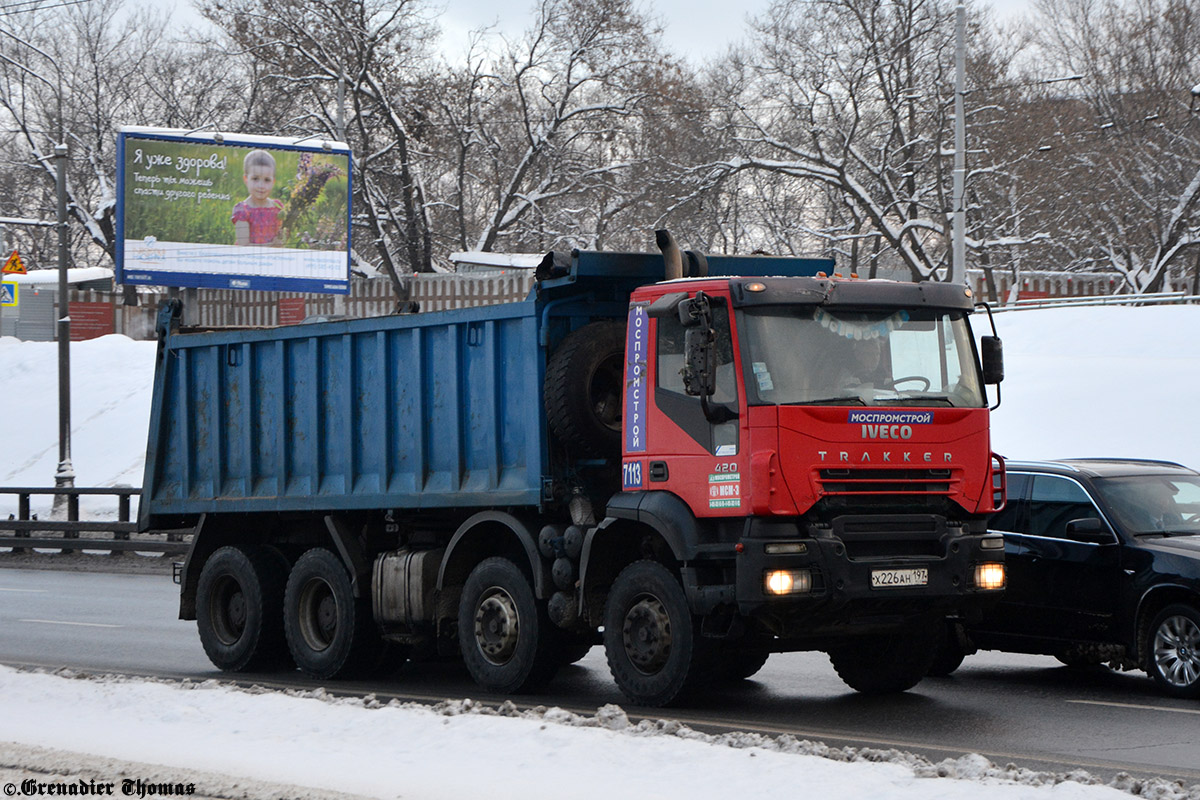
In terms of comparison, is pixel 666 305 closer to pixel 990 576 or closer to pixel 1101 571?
pixel 990 576

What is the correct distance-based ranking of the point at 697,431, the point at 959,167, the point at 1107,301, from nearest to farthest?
the point at 697,431, the point at 959,167, the point at 1107,301

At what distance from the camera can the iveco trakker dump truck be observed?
944 centimetres

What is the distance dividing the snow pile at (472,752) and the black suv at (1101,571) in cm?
362

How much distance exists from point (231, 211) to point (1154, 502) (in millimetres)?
25993

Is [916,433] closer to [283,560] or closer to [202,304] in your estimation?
[283,560]

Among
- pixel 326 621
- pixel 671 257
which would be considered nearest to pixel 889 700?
pixel 671 257

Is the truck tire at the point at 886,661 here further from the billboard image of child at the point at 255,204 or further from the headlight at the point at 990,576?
the billboard image of child at the point at 255,204

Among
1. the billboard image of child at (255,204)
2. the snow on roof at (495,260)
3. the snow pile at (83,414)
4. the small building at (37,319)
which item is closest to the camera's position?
the billboard image of child at (255,204)

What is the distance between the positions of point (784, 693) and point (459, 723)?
11.4ft

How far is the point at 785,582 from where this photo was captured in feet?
30.1

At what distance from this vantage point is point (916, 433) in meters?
9.62

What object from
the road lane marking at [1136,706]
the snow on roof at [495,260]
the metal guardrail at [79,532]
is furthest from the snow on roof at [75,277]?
the road lane marking at [1136,706]

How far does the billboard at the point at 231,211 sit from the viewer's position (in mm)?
32875

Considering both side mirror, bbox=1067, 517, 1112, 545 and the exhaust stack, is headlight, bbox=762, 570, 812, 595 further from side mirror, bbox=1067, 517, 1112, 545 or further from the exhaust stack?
side mirror, bbox=1067, 517, 1112, 545
